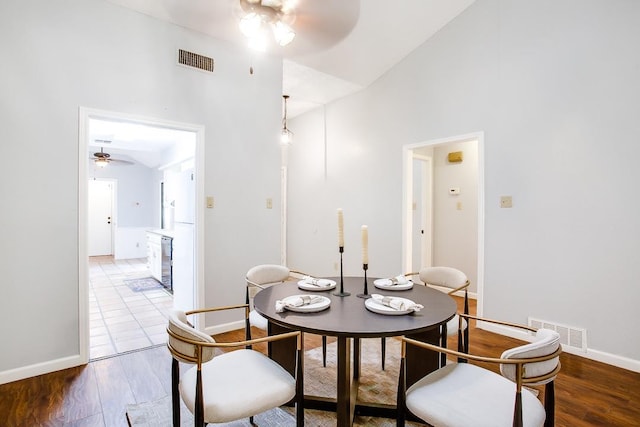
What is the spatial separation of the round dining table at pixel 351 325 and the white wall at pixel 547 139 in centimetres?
164

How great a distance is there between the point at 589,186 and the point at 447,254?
8.21ft

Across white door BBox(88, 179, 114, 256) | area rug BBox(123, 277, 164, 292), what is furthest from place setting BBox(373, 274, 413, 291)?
white door BBox(88, 179, 114, 256)

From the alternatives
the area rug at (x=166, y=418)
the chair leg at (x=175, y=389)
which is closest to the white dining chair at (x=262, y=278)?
the area rug at (x=166, y=418)

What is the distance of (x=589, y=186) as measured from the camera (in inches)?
110

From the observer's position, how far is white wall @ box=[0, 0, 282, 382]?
94.0 inches

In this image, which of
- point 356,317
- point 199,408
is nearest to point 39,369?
point 199,408

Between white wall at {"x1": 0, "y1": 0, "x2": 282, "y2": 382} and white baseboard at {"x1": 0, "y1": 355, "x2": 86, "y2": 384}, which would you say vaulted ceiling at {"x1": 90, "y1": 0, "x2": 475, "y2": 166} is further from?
white baseboard at {"x1": 0, "y1": 355, "x2": 86, "y2": 384}

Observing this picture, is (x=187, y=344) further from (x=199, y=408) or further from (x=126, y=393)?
(x=126, y=393)

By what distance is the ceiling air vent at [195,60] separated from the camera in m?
3.08

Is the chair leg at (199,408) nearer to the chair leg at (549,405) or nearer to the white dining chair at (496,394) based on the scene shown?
the white dining chair at (496,394)

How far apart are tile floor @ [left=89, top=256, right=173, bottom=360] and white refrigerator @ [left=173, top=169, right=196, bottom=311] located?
397 millimetres

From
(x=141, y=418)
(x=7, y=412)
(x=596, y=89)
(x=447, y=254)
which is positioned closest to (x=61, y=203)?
(x=7, y=412)

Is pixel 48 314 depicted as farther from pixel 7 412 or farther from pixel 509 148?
pixel 509 148

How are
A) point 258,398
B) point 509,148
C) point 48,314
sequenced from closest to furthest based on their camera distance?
point 258,398
point 48,314
point 509,148
